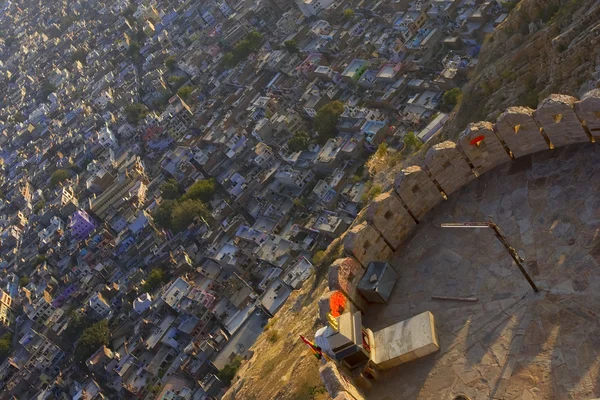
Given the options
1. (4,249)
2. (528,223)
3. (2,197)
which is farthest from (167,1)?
(528,223)

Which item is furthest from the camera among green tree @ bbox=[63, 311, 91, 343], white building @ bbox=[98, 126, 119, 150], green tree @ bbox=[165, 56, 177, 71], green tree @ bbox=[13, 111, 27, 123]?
green tree @ bbox=[13, 111, 27, 123]

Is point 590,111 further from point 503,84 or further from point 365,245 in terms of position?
point 503,84

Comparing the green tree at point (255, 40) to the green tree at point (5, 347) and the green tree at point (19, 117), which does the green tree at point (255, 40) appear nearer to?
the green tree at point (5, 347)

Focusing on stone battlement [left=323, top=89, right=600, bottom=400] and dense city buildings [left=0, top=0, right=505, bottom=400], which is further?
dense city buildings [left=0, top=0, right=505, bottom=400]

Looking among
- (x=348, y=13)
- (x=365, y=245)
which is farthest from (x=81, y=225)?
(x=365, y=245)

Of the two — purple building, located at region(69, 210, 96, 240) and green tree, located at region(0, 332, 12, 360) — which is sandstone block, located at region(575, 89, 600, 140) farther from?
purple building, located at region(69, 210, 96, 240)

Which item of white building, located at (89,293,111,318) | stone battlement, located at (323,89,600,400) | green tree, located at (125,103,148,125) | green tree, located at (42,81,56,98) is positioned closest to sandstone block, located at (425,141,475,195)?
stone battlement, located at (323,89,600,400)
